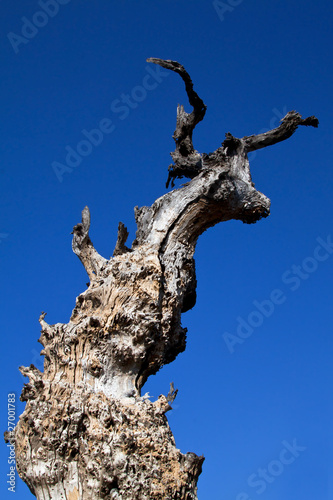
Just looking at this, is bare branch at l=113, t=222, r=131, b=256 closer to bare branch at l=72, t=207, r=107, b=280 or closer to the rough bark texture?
the rough bark texture

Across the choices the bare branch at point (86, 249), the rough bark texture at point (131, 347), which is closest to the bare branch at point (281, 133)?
the rough bark texture at point (131, 347)

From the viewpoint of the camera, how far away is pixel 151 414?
5.32 metres

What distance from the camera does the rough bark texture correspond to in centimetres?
489

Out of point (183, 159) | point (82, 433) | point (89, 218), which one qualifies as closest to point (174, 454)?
point (82, 433)

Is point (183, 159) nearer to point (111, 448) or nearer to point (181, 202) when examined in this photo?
point (181, 202)

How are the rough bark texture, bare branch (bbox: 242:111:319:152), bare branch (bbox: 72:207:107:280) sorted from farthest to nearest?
1. bare branch (bbox: 242:111:319:152)
2. bare branch (bbox: 72:207:107:280)
3. the rough bark texture

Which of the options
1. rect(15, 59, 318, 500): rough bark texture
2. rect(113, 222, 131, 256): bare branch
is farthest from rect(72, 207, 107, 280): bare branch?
rect(113, 222, 131, 256): bare branch

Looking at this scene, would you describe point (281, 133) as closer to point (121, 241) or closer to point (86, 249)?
point (121, 241)

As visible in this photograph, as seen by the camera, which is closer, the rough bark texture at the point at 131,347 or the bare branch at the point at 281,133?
the rough bark texture at the point at 131,347

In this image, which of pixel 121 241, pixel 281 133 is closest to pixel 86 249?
pixel 121 241

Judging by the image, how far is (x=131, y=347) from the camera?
568 centimetres

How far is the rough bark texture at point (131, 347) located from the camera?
193 inches

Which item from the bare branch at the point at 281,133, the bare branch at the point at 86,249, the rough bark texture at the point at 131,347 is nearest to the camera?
the rough bark texture at the point at 131,347

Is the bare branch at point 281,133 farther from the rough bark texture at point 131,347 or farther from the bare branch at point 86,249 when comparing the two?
the bare branch at point 86,249
